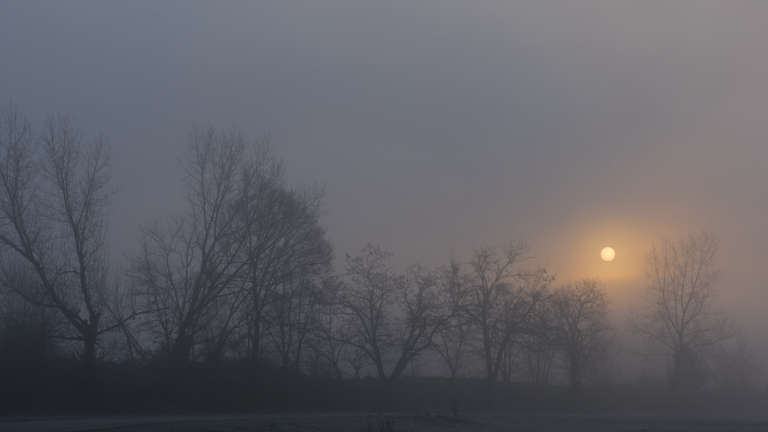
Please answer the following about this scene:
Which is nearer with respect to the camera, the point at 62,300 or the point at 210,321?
the point at 62,300

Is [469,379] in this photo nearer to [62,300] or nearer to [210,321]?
[210,321]

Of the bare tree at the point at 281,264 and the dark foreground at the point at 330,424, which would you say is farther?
the bare tree at the point at 281,264

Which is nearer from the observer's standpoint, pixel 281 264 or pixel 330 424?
pixel 330 424

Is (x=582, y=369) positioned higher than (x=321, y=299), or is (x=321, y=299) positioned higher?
(x=321, y=299)

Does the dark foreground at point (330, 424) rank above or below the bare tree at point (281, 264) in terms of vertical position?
below

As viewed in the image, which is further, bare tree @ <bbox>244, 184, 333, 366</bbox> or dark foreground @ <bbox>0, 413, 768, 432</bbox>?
bare tree @ <bbox>244, 184, 333, 366</bbox>

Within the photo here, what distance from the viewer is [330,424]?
30359mm

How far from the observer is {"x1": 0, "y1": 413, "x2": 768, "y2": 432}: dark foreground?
947 inches

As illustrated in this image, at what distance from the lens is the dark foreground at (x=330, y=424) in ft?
78.9

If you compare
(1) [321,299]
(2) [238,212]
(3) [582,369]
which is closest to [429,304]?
(1) [321,299]

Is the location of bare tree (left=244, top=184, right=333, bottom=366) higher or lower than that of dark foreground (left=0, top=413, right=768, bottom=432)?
higher

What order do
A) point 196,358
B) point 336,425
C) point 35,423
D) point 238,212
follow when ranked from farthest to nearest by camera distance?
1. point 238,212
2. point 196,358
3. point 336,425
4. point 35,423

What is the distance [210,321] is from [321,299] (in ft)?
28.1

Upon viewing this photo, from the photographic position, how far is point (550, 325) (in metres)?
64.7
